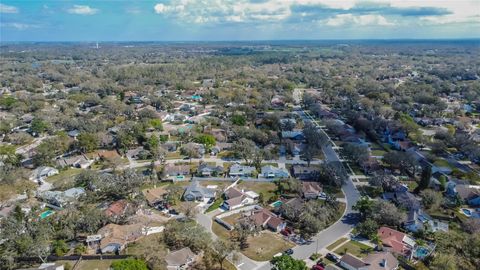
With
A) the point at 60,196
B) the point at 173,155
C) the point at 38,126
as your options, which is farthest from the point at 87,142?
the point at 38,126

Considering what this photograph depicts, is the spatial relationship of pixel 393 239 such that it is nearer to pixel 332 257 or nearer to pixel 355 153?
pixel 332 257

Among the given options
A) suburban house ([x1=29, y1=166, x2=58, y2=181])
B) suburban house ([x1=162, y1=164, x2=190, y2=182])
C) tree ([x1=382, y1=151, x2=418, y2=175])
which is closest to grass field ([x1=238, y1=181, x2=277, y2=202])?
suburban house ([x1=162, y1=164, x2=190, y2=182])

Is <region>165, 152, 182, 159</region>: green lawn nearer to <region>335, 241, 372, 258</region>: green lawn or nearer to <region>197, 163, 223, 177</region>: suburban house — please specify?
<region>197, 163, 223, 177</region>: suburban house

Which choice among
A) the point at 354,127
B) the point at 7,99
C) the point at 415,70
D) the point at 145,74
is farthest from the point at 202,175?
the point at 415,70

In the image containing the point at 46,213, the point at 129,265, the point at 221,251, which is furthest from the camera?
the point at 46,213

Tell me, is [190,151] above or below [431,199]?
above
